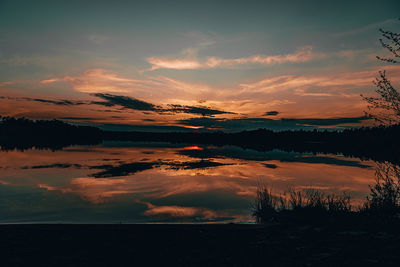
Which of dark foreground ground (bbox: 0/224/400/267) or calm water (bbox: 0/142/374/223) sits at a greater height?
dark foreground ground (bbox: 0/224/400/267)

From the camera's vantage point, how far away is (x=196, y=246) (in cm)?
881

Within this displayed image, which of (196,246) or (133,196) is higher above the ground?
(196,246)

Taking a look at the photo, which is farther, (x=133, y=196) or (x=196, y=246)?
(x=133, y=196)

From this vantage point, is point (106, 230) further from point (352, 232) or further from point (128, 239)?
point (352, 232)

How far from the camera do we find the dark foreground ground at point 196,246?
7.47 m

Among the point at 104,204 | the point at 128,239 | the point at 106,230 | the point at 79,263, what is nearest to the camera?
the point at 79,263

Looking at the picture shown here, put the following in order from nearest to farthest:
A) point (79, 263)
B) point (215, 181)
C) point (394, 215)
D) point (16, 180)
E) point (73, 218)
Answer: point (79, 263) → point (394, 215) → point (73, 218) → point (16, 180) → point (215, 181)

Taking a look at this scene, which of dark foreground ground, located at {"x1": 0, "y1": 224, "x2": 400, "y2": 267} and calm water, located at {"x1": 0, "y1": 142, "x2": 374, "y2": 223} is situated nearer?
dark foreground ground, located at {"x1": 0, "y1": 224, "x2": 400, "y2": 267}

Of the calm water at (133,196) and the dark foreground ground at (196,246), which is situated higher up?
the dark foreground ground at (196,246)

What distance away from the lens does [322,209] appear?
44.8 feet

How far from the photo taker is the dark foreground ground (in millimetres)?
7473

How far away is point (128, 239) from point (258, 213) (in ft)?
27.2

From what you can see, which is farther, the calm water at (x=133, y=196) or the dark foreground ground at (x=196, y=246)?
the calm water at (x=133, y=196)

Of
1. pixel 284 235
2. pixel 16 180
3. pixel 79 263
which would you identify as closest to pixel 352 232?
pixel 284 235
